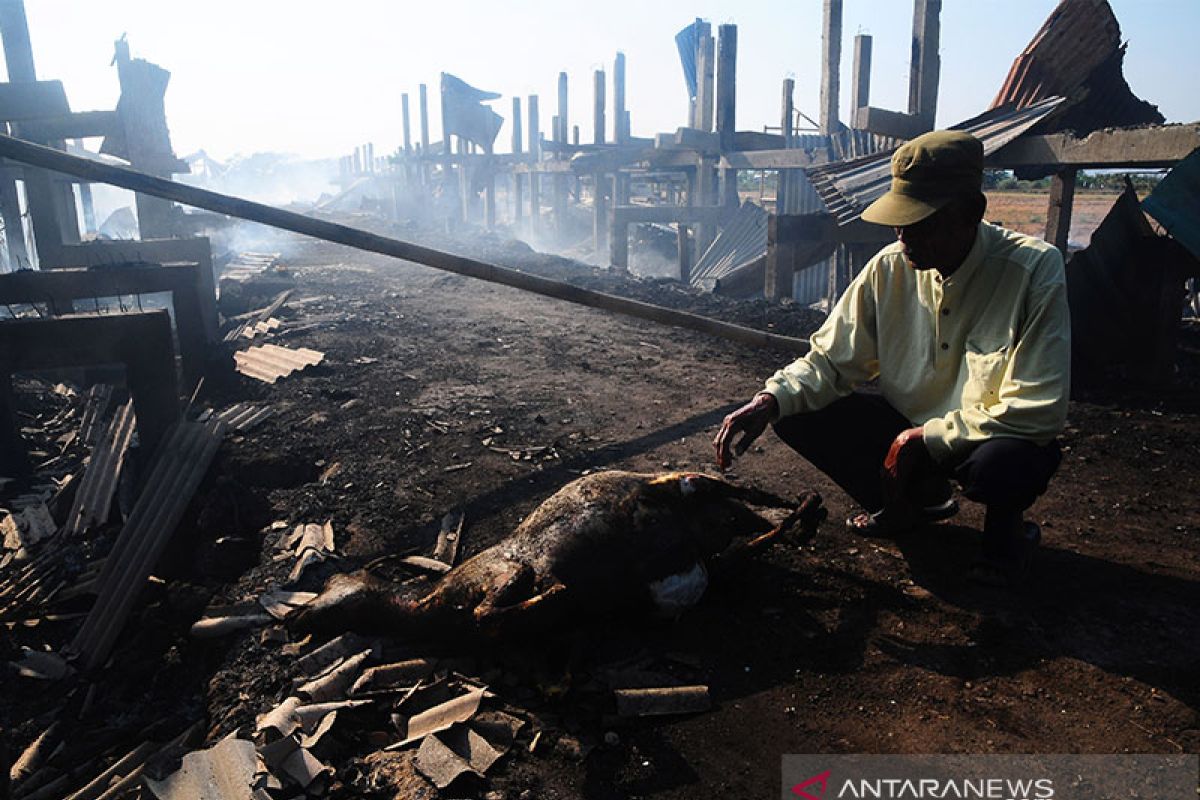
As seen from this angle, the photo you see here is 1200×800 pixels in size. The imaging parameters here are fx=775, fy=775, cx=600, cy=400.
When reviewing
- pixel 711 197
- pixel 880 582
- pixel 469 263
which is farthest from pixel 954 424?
pixel 711 197

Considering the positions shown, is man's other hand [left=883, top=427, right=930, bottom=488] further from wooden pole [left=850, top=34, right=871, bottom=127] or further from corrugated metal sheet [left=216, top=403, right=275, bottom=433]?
wooden pole [left=850, top=34, right=871, bottom=127]

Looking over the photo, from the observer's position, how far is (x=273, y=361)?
8344mm

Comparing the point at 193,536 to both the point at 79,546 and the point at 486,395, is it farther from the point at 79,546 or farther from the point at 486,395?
the point at 486,395

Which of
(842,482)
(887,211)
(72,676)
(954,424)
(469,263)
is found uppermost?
(887,211)

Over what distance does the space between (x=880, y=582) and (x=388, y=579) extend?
232cm

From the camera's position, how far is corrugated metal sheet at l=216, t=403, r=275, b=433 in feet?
20.9

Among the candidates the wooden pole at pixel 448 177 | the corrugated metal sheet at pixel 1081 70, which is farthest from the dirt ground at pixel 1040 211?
the wooden pole at pixel 448 177

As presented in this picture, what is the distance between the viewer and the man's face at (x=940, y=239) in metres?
3.01

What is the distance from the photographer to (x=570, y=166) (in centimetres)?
2528

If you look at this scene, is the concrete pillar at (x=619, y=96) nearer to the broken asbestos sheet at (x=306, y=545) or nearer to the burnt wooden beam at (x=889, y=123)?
the burnt wooden beam at (x=889, y=123)

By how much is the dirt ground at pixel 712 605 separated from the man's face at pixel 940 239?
54.8 inches

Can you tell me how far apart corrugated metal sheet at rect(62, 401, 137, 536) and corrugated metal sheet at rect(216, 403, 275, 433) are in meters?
0.68

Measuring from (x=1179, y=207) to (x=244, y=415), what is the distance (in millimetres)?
7891

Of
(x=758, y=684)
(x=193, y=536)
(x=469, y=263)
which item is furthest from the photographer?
(x=469, y=263)
